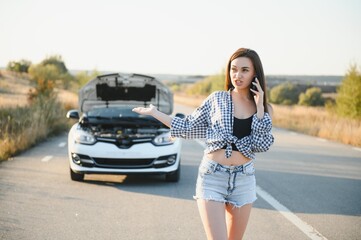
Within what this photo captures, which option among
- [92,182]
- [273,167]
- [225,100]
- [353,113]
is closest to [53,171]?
[92,182]

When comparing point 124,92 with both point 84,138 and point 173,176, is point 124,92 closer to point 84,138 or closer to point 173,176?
point 84,138

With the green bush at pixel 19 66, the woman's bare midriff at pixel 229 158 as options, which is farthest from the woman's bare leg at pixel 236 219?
the green bush at pixel 19 66

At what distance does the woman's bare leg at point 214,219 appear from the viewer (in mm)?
2986

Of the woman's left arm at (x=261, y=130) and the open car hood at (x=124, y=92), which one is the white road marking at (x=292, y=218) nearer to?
the woman's left arm at (x=261, y=130)

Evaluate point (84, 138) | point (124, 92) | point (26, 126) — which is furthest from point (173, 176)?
point (26, 126)

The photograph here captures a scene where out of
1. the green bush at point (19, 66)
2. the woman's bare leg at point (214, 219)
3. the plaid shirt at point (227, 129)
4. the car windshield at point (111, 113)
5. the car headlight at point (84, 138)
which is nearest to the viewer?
the woman's bare leg at point (214, 219)

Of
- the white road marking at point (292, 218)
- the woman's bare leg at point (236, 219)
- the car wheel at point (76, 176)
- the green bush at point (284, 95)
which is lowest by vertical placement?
the green bush at point (284, 95)

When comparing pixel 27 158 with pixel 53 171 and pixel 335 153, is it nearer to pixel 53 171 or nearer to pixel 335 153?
pixel 53 171

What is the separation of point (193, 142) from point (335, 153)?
445 cm

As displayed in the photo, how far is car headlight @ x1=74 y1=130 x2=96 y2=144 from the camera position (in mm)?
7742

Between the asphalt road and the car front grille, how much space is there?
0.36 m

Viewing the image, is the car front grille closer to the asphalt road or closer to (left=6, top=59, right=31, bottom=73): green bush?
the asphalt road

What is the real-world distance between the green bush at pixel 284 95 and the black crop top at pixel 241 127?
11154 cm

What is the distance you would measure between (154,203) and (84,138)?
80.4 inches
